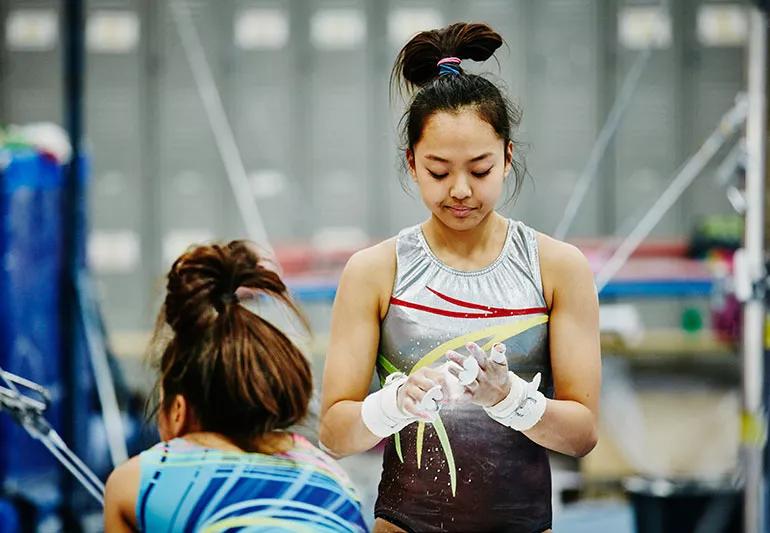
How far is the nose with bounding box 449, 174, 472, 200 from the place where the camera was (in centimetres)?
120

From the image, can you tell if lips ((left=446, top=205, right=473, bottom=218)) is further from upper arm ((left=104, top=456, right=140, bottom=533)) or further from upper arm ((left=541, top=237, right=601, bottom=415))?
upper arm ((left=104, top=456, right=140, bottom=533))

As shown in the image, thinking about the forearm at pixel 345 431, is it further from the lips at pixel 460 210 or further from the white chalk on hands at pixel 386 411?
the lips at pixel 460 210

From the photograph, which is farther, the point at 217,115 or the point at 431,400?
the point at 217,115

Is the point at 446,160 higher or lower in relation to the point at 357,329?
higher

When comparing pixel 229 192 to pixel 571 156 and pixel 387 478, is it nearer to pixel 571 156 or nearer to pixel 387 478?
pixel 571 156

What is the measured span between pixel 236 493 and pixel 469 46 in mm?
575

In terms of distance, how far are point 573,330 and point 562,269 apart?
0.07 m

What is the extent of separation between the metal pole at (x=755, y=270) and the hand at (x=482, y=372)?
1.21m

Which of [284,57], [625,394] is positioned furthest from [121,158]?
[625,394]

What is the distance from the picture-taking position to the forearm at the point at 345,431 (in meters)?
1.23

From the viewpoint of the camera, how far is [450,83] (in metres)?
1.21

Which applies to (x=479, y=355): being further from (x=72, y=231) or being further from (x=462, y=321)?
(x=72, y=231)

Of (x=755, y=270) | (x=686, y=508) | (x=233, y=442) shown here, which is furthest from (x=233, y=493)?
(x=686, y=508)

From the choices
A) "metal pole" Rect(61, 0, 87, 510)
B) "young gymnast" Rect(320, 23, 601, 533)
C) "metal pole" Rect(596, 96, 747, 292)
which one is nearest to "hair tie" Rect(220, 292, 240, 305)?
"young gymnast" Rect(320, 23, 601, 533)
